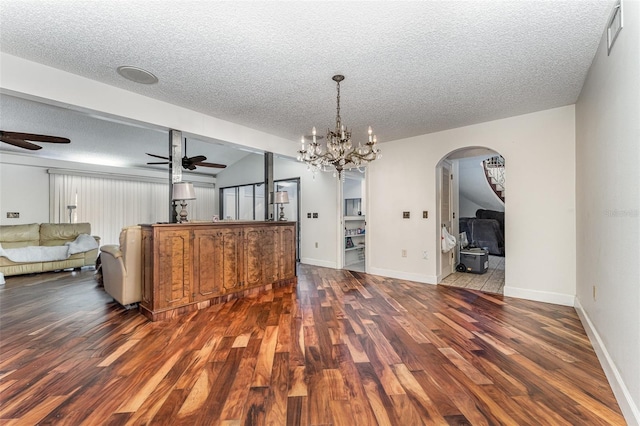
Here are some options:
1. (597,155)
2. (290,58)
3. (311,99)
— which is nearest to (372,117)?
(311,99)

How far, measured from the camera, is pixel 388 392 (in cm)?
164

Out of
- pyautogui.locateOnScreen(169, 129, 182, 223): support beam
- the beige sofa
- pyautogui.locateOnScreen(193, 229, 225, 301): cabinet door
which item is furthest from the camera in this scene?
the beige sofa

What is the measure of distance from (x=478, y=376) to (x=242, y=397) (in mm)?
1500

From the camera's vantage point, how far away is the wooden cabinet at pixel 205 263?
292 centimetres

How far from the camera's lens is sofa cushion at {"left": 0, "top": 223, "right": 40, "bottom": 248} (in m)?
5.18

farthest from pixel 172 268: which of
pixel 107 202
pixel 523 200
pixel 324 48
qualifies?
pixel 107 202

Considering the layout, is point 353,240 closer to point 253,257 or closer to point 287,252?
point 287,252

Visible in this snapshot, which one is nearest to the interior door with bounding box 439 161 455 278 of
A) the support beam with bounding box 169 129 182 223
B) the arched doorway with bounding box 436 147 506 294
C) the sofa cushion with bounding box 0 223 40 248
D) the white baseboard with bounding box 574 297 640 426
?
the arched doorway with bounding box 436 147 506 294

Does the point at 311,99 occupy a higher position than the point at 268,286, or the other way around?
the point at 311,99

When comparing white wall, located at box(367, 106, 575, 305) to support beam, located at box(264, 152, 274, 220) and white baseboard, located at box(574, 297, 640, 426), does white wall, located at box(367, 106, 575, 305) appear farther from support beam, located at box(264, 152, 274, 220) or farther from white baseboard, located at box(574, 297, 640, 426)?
support beam, located at box(264, 152, 274, 220)

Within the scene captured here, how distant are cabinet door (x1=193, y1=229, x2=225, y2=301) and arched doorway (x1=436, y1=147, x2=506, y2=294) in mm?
3338

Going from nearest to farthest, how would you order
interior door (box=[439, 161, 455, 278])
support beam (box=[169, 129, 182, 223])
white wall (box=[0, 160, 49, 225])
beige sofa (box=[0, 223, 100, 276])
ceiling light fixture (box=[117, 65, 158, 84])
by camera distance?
ceiling light fixture (box=[117, 65, 158, 84]), support beam (box=[169, 129, 182, 223]), interior door (box=[439, 161, 455, 278]), beige sofa (box=[0, 223, 100, 276]), white wall (box=[0, 160, 49, 225])

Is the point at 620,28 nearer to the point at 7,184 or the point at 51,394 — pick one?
the point at 51,394

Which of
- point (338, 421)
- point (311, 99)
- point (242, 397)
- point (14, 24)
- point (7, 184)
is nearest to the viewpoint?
point (338, 421)
